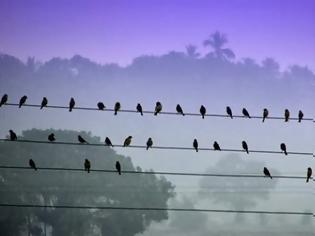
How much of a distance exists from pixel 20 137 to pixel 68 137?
444cm

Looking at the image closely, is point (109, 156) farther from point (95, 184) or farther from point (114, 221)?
point (114, 221)

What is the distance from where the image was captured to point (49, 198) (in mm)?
42625

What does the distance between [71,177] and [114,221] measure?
537cm

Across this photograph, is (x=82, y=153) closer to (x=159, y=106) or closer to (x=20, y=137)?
(x=20, y=137)

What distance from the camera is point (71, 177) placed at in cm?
4219

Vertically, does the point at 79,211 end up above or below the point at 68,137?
below

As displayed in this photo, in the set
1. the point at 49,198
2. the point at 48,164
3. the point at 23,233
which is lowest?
the point at 23,233

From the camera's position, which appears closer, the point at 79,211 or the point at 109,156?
the point at 79,211

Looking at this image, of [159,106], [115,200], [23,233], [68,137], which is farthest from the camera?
[68,137]

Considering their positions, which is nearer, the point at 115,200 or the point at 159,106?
the point at 159,106

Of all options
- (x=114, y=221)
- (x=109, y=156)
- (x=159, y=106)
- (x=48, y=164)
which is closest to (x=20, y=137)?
(x=48, y=164)

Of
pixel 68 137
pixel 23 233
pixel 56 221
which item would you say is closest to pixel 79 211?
pixel 56 221

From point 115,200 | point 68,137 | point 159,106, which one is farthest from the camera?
point 68,137

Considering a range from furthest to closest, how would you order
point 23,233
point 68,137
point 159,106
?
1. point 68,137
2. point 23,233
3. point 159,106
